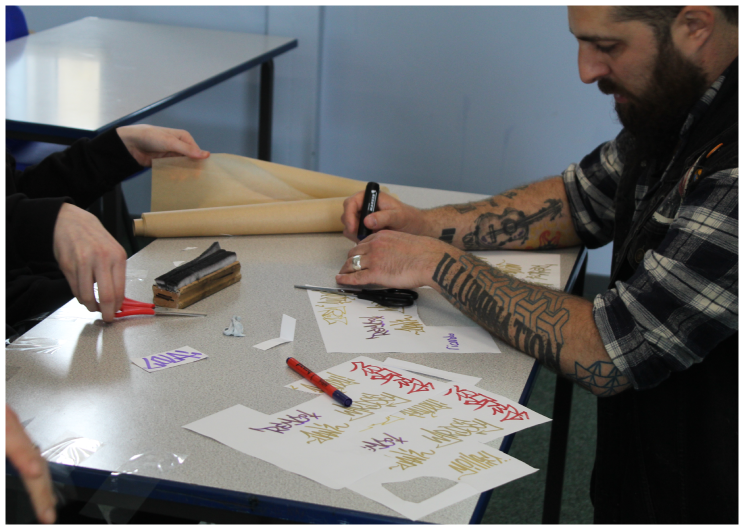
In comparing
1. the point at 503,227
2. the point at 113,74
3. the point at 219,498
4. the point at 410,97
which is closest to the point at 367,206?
the point at 503,227

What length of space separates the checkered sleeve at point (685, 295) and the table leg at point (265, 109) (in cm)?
247

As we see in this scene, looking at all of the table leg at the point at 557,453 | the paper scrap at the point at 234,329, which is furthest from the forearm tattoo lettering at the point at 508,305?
the table leg at the point at 557,453

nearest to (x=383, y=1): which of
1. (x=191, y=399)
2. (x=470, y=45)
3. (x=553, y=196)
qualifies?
(x=470, y=45)

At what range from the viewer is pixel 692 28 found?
1023 millimetres

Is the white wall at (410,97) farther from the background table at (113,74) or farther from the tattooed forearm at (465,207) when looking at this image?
the tattooed forearm at (465,207)

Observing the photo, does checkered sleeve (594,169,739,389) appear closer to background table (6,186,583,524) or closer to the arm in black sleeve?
background table (6,186,583,524)

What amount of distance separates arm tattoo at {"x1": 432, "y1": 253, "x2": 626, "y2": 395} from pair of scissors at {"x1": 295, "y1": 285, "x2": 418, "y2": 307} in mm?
60

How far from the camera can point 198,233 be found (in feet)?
4.56

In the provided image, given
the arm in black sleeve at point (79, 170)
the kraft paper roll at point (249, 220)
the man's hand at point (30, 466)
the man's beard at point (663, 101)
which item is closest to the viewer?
the man's hand at point (30, 466)

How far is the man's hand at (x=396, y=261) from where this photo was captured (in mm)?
1135

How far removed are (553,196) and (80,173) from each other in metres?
1.03

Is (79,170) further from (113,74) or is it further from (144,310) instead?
(113,74)

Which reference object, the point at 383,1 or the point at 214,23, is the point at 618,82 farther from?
the point at 214,23

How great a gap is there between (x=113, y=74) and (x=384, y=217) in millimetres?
1497
